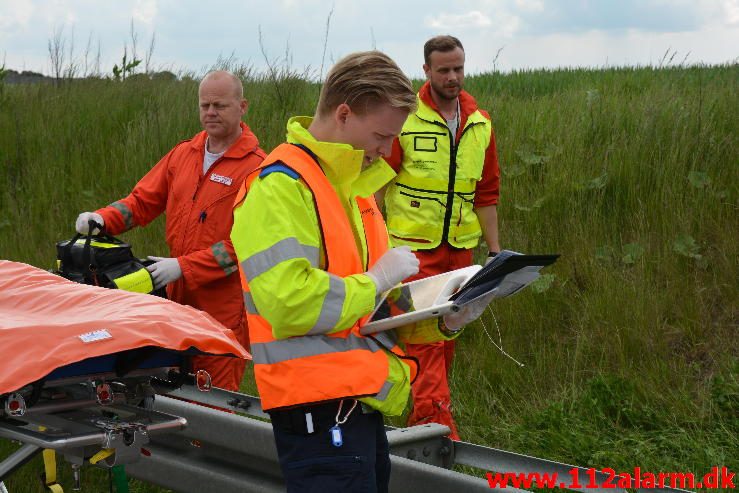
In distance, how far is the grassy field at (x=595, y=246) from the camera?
6.18 metres

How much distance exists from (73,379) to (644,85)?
27.9ft

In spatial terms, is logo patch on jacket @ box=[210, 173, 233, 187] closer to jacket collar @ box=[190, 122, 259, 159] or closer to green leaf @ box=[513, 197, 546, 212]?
jacket collar @ box=[190, 122, 259, 159]

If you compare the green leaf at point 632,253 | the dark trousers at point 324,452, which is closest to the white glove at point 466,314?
the dark trousers at point 324,452

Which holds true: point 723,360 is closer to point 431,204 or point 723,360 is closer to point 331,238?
point 431,204

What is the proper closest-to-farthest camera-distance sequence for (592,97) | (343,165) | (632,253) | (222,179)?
(343,165), (222,179), (632,253), (592,97)

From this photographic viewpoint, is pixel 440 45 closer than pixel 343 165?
No

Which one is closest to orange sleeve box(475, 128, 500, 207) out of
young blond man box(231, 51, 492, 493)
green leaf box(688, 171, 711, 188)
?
green leaf box(688, 171, 711, 188)

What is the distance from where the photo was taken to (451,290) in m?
3.49

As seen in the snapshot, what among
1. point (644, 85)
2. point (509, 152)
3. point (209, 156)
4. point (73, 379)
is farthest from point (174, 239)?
point (644, 85)

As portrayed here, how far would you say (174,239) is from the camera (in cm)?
630

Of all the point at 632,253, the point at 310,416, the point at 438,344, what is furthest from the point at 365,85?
the point at 632,253

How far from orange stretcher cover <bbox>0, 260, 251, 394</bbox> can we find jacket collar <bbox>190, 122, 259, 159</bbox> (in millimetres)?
1644

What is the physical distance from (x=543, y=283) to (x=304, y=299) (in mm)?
4749

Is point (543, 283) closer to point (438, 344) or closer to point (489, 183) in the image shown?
point (489, 183)
